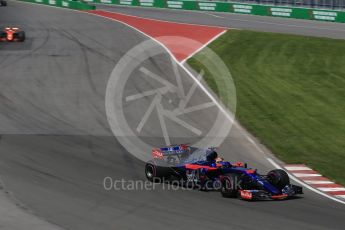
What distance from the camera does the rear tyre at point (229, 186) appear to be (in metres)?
18.1

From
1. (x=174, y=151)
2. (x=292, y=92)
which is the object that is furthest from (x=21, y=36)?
(x=174, y=151)

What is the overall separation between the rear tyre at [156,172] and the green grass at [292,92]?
5723mm

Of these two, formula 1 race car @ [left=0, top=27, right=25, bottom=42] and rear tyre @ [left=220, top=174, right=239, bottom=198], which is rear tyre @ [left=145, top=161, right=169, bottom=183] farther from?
formula 1 race car @ [left=0, top=27, right=25, bottom=42]

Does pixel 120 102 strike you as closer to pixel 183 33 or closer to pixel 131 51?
pixel 131 51

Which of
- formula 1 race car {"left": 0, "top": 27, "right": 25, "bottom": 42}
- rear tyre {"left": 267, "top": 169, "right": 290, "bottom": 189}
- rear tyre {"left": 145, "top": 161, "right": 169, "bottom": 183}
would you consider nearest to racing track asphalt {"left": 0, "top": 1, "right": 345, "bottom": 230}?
rear tyre {"left": 145, "top": 161, "right": 169, "bottom": 183}

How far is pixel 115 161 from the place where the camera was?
2266cm

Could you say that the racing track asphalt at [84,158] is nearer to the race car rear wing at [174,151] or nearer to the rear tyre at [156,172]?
the rear tyre at [156,172]

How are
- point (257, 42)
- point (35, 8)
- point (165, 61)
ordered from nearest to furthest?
point (165, 61), point (257, 42), point (35, 8)

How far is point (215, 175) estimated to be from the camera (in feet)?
63.4

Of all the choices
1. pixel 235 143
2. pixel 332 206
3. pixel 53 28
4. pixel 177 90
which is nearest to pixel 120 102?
pixel 177 90

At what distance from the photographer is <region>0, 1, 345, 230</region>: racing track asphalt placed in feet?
52.6

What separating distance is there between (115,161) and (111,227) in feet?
25.3

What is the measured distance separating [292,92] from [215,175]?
51.8ft

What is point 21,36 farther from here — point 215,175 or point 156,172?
point 215,175
